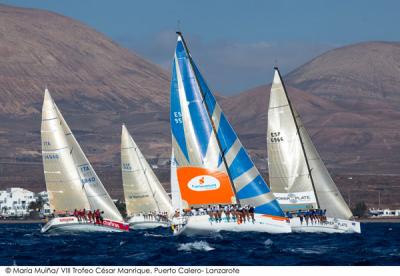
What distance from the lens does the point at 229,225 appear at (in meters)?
58.1

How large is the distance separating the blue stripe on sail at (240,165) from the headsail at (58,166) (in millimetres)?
Answer: 20257

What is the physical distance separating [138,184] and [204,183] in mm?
35740

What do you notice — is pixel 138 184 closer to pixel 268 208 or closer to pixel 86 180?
pixel 86 180

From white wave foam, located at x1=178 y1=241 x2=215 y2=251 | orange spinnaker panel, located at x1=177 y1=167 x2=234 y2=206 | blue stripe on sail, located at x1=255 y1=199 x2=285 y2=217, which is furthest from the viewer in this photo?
blue stripe on sail, located at x1=255 y1=199 x2=285 y2=217

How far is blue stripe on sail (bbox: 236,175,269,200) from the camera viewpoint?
2288 inches

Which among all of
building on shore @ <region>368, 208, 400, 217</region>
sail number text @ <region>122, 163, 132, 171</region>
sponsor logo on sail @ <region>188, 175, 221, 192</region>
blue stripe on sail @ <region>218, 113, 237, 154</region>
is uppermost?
building on shore @ <region>368, 208, 400, 217</region>

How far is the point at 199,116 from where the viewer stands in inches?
2261

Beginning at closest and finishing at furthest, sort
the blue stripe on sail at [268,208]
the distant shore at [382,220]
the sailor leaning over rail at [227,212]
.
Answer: the sailor leaning over rail at [227,212] < the blue stripe on sail at [268,208] < the distant shore at [382,220]

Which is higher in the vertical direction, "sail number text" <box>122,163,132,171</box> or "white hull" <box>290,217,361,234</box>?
"sail number text" <box>122,163,132,171</box>

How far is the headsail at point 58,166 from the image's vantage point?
75550 mm

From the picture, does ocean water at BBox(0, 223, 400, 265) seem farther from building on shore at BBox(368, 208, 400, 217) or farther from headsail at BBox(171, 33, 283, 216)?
building on shore at BBox(368, 208, 400, 217)

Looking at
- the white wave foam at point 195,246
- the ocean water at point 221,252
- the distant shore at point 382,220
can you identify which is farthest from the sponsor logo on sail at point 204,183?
the distant shore at point 382,220

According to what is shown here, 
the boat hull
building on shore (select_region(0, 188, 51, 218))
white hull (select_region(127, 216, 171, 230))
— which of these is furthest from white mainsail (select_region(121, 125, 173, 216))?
building on shore (select_region(0, 188, 51, 218))

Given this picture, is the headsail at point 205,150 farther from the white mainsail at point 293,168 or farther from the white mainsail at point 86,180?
the white mainsail at point 86,180
